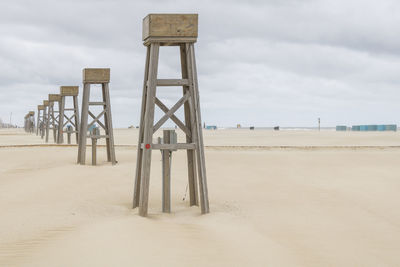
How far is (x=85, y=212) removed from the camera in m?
8.84

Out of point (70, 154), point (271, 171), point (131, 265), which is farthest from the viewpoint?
point (70, 154)

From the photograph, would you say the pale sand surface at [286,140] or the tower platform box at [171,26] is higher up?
the tower platform box at [171,26]

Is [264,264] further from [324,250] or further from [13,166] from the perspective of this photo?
[13,166]

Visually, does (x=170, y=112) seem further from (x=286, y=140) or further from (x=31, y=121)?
(x=31, y=121)

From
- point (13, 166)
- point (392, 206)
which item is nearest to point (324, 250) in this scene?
point (392, 206)

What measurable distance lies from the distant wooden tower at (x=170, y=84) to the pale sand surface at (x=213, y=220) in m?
0.82

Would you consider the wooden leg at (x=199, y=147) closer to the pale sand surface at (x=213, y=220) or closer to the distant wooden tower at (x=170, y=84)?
the distant wooden tower at (x=170, y=84)

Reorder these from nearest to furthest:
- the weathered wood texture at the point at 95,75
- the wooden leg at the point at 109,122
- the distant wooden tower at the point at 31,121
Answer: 1. the weathered wood texture at the point at 95,75
2. the wooden leg at the point at 109,122
3. the distant wooden tower at the point at 31,121

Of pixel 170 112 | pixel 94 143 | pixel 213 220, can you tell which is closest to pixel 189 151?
pixel 170 112

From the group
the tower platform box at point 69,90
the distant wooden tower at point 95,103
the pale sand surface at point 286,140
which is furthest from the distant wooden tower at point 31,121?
the distant wooden tower at point 95,103

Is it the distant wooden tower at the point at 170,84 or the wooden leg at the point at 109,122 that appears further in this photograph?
the wooden leg at the point at 109,122

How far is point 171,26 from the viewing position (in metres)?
8.18

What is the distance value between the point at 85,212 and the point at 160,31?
3.89 m

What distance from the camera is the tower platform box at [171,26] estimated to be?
26.7ft
